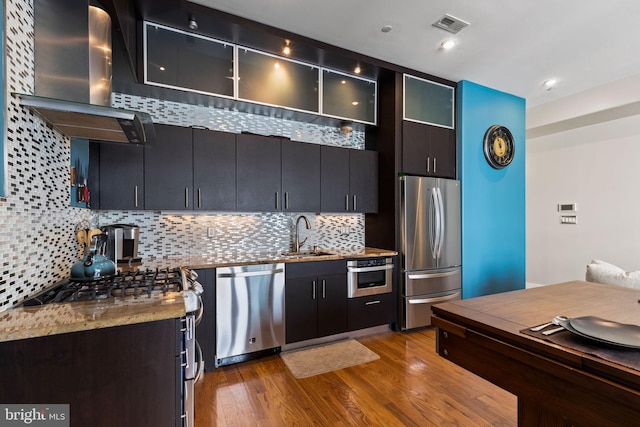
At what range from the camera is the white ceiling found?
2.34 m

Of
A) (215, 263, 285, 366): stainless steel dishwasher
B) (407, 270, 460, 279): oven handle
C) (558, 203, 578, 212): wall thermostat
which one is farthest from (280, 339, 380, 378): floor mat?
(558, 203, 578, 212): wall thermostat

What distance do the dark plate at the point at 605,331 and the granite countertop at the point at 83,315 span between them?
4.88 ft

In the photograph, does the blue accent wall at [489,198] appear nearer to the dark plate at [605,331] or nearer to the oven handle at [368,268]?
the oven handle at [368,268]

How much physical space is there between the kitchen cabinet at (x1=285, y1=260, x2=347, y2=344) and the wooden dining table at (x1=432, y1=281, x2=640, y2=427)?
1.56 m

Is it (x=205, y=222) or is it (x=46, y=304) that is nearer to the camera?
(x=46, y=304)

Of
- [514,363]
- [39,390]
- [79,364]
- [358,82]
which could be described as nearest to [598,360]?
[514,363]

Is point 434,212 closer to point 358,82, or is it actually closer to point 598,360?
point 358,82

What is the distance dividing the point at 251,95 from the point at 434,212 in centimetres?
240

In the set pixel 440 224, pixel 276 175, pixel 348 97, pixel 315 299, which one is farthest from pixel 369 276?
pixel 348 97

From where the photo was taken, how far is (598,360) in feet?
2.90

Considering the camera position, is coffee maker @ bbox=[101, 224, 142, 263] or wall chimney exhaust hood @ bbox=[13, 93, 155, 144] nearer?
wall chimney exhaust hood @ bbox=[13, 93, 155, 144]

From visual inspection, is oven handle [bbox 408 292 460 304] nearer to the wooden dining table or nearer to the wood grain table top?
the wood grain table top

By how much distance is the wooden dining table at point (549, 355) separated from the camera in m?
0.85

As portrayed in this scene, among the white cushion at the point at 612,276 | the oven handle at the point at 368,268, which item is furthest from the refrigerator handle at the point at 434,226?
the white cushion at the point at 612,276
